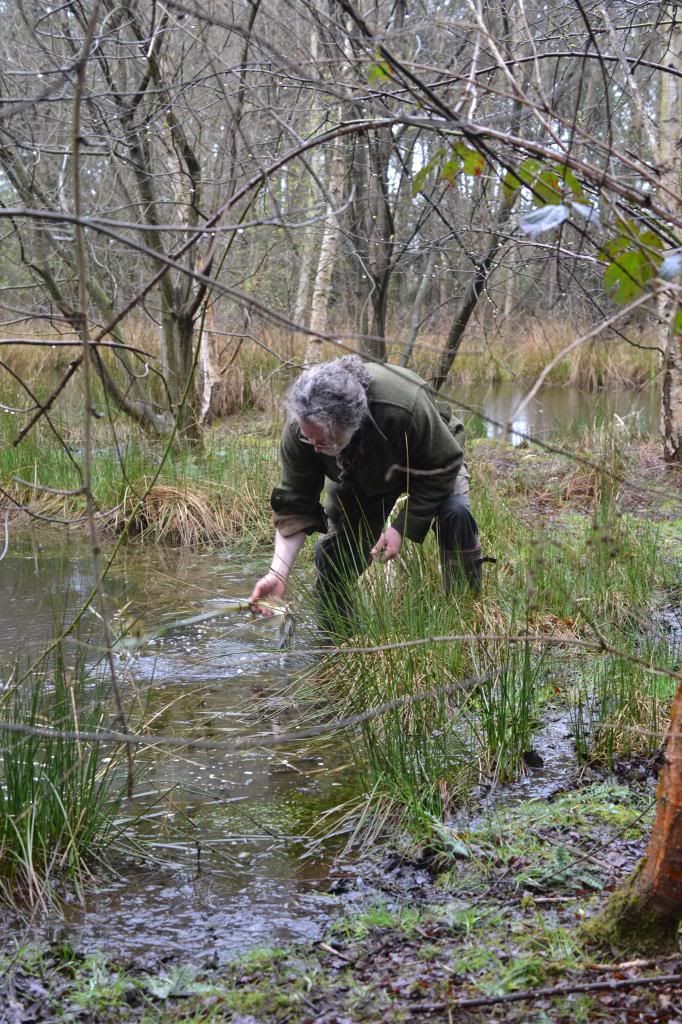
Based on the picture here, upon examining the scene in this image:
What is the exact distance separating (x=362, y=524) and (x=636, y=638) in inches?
50.3

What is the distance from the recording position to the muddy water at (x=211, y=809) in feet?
8.64

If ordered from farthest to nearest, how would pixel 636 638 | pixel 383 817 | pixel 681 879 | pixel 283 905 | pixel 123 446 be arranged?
pixel 123 446, pixel 636 638, pixel 383 817, pixel 283 905, pixel 681 879

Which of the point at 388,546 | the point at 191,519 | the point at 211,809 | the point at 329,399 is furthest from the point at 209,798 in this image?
the point at 191,519

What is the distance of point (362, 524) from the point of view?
4.47 metres

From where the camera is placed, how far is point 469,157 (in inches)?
80.1

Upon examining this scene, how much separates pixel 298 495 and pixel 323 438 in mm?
563

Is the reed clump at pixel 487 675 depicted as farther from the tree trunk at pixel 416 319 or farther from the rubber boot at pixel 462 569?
the tree trunk at pixel 416 319

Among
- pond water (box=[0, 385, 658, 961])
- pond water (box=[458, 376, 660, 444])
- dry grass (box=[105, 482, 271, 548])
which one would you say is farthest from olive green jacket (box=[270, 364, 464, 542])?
pond water (box=[458, 376, 660, 444])

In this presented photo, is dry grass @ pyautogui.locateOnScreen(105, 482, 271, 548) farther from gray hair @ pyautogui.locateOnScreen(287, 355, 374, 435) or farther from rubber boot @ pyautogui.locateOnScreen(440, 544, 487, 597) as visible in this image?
gray hair @ pyautogui.locateOnScreen(287, 355, 374, 435)

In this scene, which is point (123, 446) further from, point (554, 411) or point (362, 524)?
point (554, 411)

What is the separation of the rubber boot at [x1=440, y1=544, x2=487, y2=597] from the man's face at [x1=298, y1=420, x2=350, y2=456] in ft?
2.74

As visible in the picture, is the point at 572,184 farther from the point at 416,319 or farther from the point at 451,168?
the point at 416,319

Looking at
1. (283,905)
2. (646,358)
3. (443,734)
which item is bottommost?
(283,905)

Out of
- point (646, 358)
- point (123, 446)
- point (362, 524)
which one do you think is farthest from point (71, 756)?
point (646, 358)
